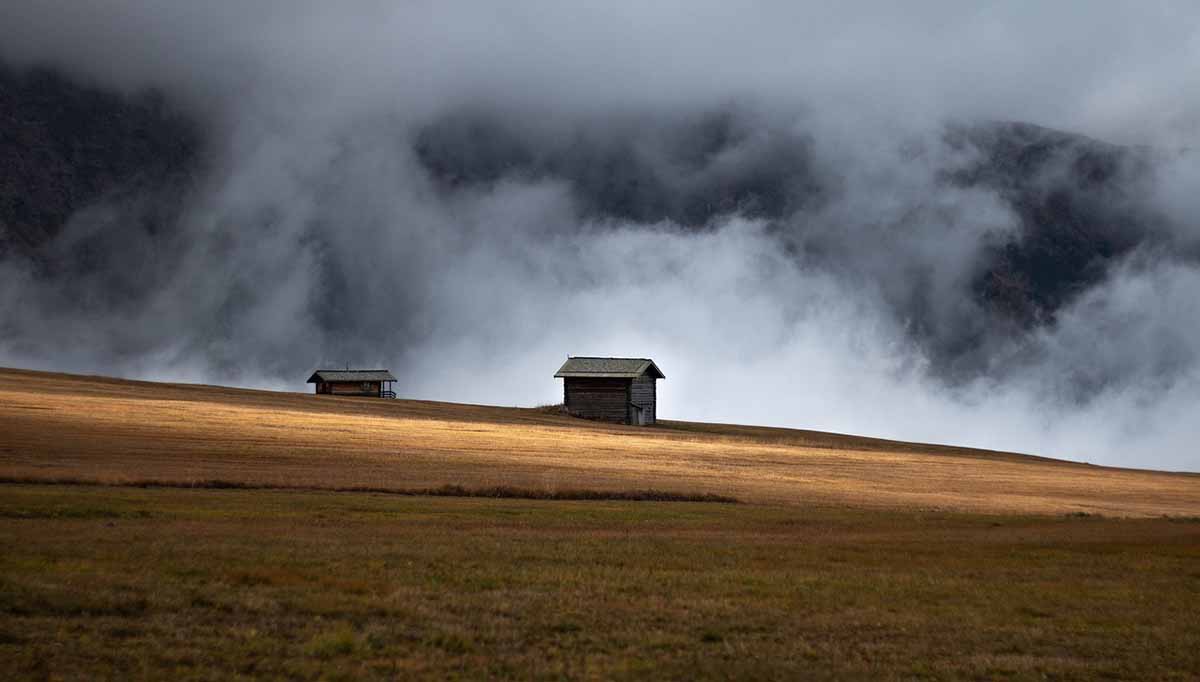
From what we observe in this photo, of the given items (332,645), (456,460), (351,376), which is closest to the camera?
(332,645)

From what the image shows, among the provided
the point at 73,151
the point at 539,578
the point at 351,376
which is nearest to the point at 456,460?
the point at 539,578

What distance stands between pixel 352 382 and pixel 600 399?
44114 millimetres

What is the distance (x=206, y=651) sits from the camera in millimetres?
12242

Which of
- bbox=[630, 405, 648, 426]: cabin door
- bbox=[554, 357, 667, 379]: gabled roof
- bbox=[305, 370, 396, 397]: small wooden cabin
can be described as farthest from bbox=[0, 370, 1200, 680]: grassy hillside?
bbox=[305, 370, 396, 397]: small wooden cabin

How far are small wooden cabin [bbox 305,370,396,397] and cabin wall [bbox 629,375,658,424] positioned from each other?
131ft

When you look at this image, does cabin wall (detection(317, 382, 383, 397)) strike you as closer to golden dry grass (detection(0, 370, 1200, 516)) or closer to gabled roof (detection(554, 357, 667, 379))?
gabled roof (detection(554, 357, 667, 379))

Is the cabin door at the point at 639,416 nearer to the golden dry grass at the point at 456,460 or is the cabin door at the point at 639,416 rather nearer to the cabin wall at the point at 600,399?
the cabin wall at the point at 600,399

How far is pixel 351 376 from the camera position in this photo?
13438 cm

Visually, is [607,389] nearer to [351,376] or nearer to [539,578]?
[351,376]

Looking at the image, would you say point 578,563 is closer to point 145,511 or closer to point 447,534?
point 447,534

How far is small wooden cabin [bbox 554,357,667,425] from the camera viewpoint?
101m

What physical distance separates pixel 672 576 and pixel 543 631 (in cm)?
528

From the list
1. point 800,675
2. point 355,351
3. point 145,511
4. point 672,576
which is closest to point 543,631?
point 800,675

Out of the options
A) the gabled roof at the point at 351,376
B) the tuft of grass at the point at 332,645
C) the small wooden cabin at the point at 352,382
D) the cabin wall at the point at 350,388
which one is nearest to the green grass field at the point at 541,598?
the tuft of grass at the point at 332,645
